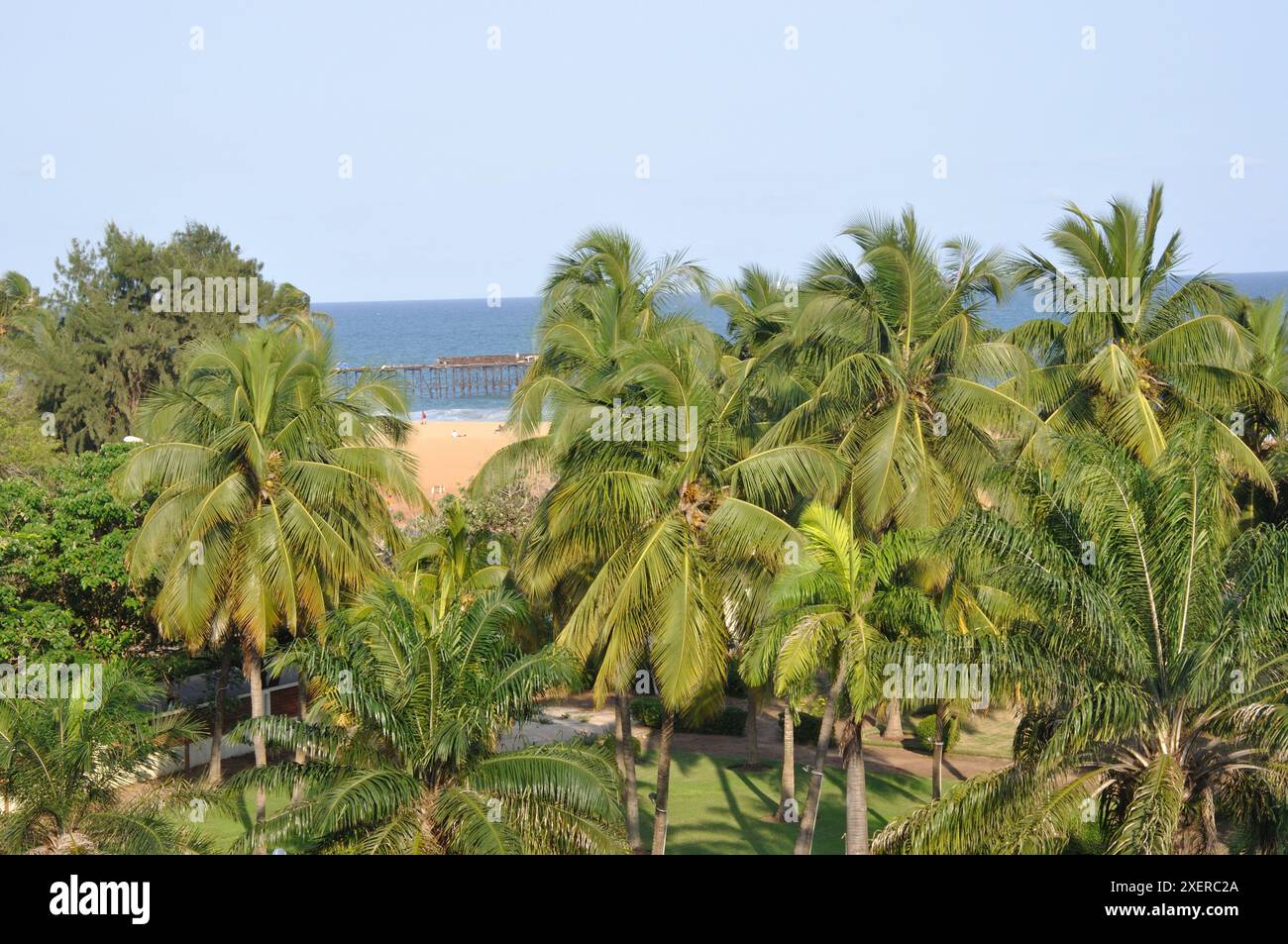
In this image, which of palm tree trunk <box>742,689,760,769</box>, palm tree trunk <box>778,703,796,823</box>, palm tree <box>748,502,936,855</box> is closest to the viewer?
palm tree <box>748,502,936,855</box>

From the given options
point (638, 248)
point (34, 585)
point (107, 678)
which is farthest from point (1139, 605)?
point (34, 585)

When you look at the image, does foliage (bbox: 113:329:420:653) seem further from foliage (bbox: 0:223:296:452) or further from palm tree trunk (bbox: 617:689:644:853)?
foliage (bbox: 0:223:296:452)

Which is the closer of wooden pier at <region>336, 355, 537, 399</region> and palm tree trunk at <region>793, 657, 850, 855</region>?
palm tree trunk at <region>793, 657, 850, 855</region>

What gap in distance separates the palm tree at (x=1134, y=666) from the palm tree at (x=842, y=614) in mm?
2309

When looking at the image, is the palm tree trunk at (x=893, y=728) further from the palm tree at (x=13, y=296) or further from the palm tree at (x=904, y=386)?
the palm tree at (x=13, y=296)

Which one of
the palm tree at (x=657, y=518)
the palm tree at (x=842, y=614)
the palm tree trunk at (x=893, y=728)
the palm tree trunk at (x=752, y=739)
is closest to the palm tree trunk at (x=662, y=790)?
the palm tree at (x=657, y=518)

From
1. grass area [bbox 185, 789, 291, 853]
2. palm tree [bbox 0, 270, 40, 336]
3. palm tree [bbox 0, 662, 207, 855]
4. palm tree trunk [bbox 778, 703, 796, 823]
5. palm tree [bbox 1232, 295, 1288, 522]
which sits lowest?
grass area [bbox 185, 789, 291, 853]

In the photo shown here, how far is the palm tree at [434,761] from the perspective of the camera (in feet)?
41.8

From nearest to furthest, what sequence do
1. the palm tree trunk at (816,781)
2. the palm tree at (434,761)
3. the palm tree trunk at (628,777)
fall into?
the palm tree at (434,761), the palm tree trunk at (816,781), the palm tree trunk at (628,777)

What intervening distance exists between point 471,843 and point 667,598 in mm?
5636

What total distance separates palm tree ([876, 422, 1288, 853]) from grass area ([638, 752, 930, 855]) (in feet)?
29.4

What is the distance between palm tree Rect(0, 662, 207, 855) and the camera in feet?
44.8

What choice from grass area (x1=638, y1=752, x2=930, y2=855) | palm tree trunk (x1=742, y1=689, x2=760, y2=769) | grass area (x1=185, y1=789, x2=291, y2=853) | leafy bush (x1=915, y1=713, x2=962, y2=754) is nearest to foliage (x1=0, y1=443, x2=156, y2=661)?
grass area (x1=185, y1=789, x2=291, y2=853)
